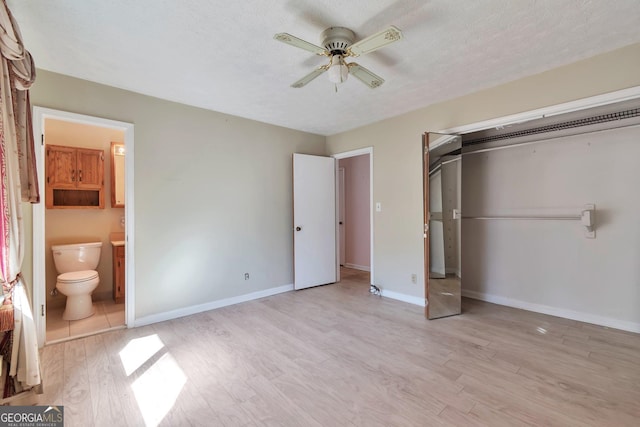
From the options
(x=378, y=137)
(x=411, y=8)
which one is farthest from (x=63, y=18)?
(x=378, y=137)

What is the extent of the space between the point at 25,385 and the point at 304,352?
6.01ft

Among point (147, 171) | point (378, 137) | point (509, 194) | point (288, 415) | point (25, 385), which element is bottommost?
point (288, 415)

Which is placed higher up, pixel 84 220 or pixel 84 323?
pixel 84 220

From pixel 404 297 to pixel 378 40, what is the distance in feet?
10.1

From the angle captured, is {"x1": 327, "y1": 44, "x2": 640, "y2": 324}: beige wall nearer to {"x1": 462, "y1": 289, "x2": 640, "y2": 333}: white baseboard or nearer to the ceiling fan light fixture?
{"x1": 462, "y1": 289, "x2": 640, "y2": 333}: white baseboard

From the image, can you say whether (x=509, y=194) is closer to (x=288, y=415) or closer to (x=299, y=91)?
(x=299, y=91)

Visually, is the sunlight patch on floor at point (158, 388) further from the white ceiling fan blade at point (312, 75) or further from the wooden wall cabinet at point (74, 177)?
the wooden wall cabinet at point (74, 177)

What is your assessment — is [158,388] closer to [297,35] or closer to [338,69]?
[338,69]

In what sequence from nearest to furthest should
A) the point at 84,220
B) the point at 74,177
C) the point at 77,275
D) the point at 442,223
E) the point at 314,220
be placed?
the point at 77,275 < the point at 442,223 < the point at 74,177 < the point at 84,220 < the point at 314,220

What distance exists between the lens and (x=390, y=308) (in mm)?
3434

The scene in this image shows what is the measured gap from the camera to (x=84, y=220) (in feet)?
12.1

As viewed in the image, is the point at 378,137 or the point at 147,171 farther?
the point at 378,137

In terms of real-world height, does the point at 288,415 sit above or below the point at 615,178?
Result: below

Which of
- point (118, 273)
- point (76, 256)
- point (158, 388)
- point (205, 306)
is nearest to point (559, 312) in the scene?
point (158, 388)
